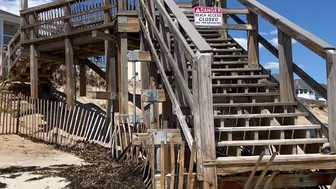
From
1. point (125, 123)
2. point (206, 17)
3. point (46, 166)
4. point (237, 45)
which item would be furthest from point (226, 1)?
point (46, 166)

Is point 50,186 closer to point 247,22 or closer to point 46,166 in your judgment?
point 46,166

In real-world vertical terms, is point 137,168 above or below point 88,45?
below

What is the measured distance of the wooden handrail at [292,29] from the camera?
4.94m

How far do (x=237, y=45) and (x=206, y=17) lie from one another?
159 cm

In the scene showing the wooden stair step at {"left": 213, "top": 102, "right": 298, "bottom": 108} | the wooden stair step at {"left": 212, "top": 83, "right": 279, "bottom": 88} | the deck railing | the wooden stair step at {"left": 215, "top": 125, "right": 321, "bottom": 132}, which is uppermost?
the deck railing

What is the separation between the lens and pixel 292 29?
5.45 meters

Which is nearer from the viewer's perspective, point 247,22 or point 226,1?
point 247,22

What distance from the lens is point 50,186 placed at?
6.71 m

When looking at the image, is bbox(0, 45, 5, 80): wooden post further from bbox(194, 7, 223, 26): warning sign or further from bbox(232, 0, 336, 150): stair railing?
bbox(232, 0, 336, 150): stair railing

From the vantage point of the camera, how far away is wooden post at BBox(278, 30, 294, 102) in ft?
19.4

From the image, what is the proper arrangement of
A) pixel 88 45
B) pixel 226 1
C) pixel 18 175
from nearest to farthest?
pixel 18 175 < pixel 226 1 < pixel 88 45

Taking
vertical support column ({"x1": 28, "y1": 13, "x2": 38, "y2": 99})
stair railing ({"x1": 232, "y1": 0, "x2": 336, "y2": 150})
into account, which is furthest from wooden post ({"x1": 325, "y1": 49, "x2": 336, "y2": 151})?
vertical support column ({"x1": 28, "y1": 13, "x2": 38, "y2": 99})

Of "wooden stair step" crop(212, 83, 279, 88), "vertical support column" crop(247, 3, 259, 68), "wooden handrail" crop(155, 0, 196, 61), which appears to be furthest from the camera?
"vertical support column" crop(247, 3, 259, 68)

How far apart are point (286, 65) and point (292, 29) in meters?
0.67
